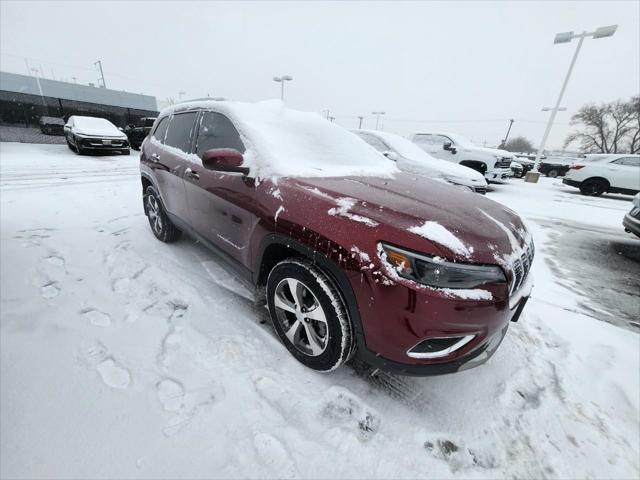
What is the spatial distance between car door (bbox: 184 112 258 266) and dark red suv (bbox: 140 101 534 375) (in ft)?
0.04

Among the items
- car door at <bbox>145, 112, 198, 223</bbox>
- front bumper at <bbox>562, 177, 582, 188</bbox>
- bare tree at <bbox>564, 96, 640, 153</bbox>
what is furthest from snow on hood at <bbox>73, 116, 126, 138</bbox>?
bare tree at <bbox>564, 96, 640, 153</bbox>

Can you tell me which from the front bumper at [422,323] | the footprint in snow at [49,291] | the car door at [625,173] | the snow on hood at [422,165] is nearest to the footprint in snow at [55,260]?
the footprint in snow at [49,291]

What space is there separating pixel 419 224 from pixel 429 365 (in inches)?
27.9

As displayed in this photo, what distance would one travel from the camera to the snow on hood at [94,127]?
10223mm

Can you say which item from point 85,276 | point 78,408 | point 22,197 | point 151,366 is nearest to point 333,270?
point 151,366

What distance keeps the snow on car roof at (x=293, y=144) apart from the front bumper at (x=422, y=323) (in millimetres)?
993

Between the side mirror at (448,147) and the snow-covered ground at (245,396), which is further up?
the side mirror at (448,147)

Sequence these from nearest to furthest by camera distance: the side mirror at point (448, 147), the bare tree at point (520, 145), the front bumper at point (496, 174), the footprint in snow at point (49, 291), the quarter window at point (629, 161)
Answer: the footprint in snow at point (49, 291) → the side mirror at point (448, 147) → the front bumper at point (496, 174) → the quarter window at point (629, 161) → the bare tree at point (520, 145)

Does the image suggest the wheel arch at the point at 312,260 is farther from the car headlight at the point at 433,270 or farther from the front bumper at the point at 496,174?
the front bumper at the point at 496,174

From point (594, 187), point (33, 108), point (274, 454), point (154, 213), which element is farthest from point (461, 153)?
point (33, 108)

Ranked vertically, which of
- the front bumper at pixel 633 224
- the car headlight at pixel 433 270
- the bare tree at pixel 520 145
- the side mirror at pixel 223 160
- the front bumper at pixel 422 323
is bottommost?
the bare tree at pixel 520 145

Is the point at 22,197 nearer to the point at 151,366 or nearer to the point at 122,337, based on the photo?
the point at 122,337

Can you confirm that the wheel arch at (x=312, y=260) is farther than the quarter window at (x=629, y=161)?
No

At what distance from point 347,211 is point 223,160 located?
0.91 meters
